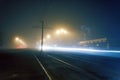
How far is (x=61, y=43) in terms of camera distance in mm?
105688

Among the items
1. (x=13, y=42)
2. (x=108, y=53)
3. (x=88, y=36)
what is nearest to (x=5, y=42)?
(x=13, y=42)

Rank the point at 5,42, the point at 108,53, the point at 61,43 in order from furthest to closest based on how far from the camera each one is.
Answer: the point at 5,42
the point at 61,43
the point at 108,53

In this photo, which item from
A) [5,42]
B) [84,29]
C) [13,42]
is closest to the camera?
[84,29]

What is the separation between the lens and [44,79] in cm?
1288

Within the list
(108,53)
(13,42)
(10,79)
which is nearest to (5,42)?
(13,42)

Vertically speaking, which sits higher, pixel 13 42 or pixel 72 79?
pixel 13 42

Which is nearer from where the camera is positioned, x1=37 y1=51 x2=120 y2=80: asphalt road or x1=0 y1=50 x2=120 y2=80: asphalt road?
x1=37 y1=51 x2=120 y2=80: asphalt road

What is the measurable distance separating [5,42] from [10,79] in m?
161

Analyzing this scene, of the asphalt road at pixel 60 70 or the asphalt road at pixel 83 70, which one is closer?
the asphalt road at pixel 83 70

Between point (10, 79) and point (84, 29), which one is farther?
point (84, 29)

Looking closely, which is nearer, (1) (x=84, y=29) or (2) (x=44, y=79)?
(2) (x=44, y=79)

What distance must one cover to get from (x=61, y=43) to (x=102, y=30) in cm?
2454

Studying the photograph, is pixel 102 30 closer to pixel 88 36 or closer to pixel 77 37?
pixel 88 36

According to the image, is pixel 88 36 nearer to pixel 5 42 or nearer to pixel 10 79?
pixel 10 79
